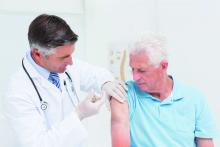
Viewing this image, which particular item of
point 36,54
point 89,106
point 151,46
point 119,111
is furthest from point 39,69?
point 151,46

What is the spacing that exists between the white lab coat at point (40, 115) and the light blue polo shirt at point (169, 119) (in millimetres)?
268

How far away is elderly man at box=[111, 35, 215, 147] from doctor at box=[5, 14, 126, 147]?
0.09 metres

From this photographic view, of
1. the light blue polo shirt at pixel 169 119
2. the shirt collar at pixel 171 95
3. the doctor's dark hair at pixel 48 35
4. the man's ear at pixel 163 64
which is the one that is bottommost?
the light blue polo shirt at pixel 169 119

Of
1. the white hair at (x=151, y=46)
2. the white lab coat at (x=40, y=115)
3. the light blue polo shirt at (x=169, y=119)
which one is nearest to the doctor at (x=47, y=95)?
the white lab coat at (x=40, y=115)

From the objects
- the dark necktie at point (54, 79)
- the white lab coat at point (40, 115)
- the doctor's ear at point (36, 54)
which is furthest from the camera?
the dark necktie at point (54, 79)

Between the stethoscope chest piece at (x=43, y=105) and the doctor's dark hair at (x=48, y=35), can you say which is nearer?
the doctor's dark hair at (x=48, y=35)

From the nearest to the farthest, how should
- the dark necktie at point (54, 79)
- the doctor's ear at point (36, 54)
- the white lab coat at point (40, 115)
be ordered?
the white lab coat at point (40, 115) → the doctor's ear at point (36, 54) → the dark necktie at point (54, 79)

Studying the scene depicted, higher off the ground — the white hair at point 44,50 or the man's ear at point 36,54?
the white hair at point 44,50

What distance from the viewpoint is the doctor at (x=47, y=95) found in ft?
5.34

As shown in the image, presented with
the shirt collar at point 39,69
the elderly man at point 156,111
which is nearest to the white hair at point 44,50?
the shirt collar at point 39,69

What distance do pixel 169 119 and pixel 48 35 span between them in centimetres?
68

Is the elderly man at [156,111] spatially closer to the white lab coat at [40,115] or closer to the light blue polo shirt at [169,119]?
the light blue polo shirt at [169,119]

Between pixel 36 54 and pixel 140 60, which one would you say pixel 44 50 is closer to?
pixel 36 54

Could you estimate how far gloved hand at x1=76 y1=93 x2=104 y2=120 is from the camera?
65.4 inches
